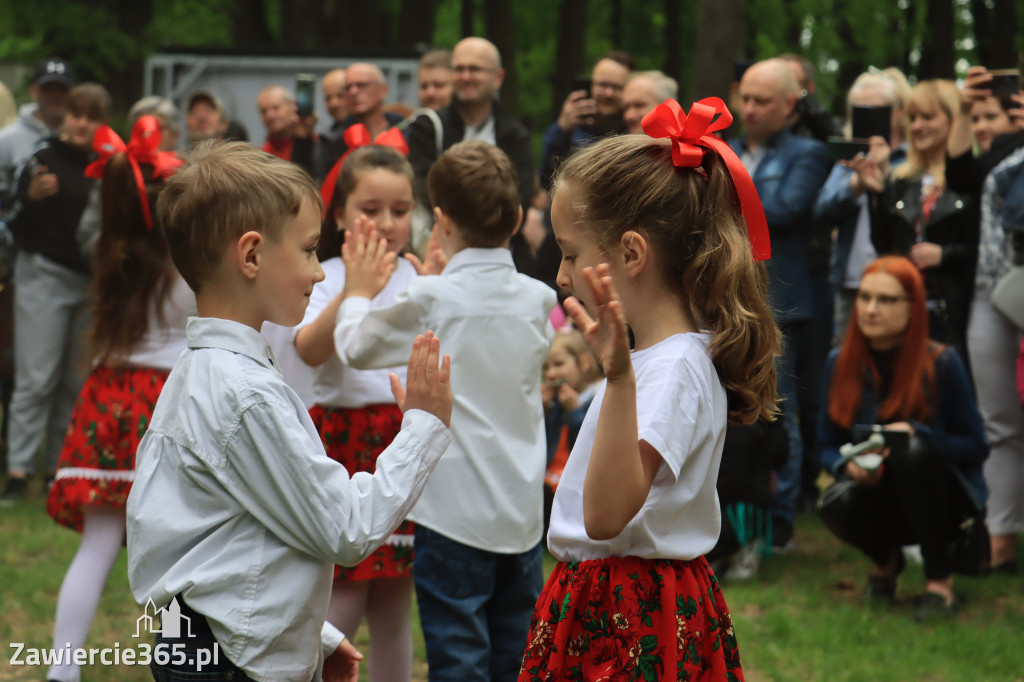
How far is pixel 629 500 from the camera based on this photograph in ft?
6.74

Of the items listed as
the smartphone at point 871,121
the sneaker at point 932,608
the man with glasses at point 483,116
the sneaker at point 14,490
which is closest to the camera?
the sneaker at point 932,608

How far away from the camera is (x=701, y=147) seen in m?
2.29

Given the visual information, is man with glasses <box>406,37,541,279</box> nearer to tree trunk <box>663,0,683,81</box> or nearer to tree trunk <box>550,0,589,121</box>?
tree trunk <box>550,0,589,121</box>

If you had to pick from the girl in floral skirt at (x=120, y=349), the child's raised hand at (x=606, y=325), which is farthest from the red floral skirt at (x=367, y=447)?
the child's raised hand at (x=606, y=325)

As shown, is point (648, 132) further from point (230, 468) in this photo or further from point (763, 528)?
point (763, 528)

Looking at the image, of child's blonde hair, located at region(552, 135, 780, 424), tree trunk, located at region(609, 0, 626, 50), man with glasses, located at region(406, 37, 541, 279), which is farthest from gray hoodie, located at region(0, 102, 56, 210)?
tree trunk, located at region(609, 0, 626, 50)

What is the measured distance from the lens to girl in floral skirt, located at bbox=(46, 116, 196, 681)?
13.3 feet

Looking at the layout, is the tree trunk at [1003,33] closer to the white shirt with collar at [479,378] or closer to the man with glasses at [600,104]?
the man with glasses at [600,104]

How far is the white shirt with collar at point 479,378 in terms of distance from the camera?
3.21m

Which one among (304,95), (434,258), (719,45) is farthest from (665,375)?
(719,45)

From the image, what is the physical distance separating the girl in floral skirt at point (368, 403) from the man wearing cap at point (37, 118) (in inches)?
190

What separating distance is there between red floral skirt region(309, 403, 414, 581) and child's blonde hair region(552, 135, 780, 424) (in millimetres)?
1489

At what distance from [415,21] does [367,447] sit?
52.5 ft

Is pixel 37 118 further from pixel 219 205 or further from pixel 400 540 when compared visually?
pixel 219 205
